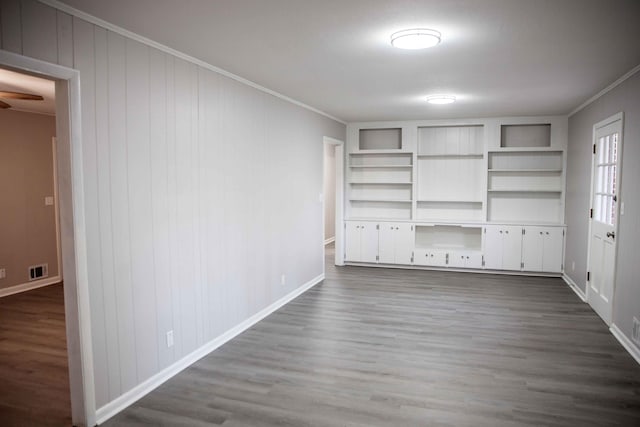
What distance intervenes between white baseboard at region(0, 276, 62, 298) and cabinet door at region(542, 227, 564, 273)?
711 centimetres

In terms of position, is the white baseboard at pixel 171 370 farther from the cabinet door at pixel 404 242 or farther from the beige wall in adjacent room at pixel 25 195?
the beige wall in adjacent room at pixel 25 195

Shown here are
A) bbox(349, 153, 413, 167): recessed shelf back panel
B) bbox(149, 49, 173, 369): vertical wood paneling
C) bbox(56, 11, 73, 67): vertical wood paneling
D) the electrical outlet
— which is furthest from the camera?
bbox(349, 153, 413, 167): recessed shelf back panel

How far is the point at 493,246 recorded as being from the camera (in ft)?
23.0

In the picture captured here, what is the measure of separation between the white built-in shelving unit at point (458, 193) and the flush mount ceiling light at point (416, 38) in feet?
14.6

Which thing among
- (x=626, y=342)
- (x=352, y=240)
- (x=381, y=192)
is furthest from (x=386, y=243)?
(x=626, y=342)

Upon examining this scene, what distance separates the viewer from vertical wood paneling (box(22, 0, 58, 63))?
2.24 meters

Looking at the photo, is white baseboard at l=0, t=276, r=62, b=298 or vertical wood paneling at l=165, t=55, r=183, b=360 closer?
vertical wood paneling at l=165, t=55, r=183, b=360

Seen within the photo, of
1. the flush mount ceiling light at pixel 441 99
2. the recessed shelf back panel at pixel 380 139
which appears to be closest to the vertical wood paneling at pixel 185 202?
the flush mount ceiling light at pixel 441 99

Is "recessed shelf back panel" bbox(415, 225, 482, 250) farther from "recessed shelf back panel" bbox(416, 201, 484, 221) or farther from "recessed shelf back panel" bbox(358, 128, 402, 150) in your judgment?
"recessed shelf back panel" bbox(358, 128, 402, 150)

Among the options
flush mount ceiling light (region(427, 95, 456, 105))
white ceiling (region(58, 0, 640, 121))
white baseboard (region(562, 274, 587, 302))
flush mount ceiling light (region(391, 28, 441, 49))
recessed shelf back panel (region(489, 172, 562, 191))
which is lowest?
white baseboard (region(562, 274, 587, 302))

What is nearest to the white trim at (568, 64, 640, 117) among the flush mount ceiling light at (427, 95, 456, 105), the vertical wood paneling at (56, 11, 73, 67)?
the flush mount ceiling light at (427, 95, 456, 105)

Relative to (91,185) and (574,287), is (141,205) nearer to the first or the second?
(91,185)

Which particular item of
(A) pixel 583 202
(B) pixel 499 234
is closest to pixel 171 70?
(A) pixel 583 202

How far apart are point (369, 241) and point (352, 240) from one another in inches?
11.6
